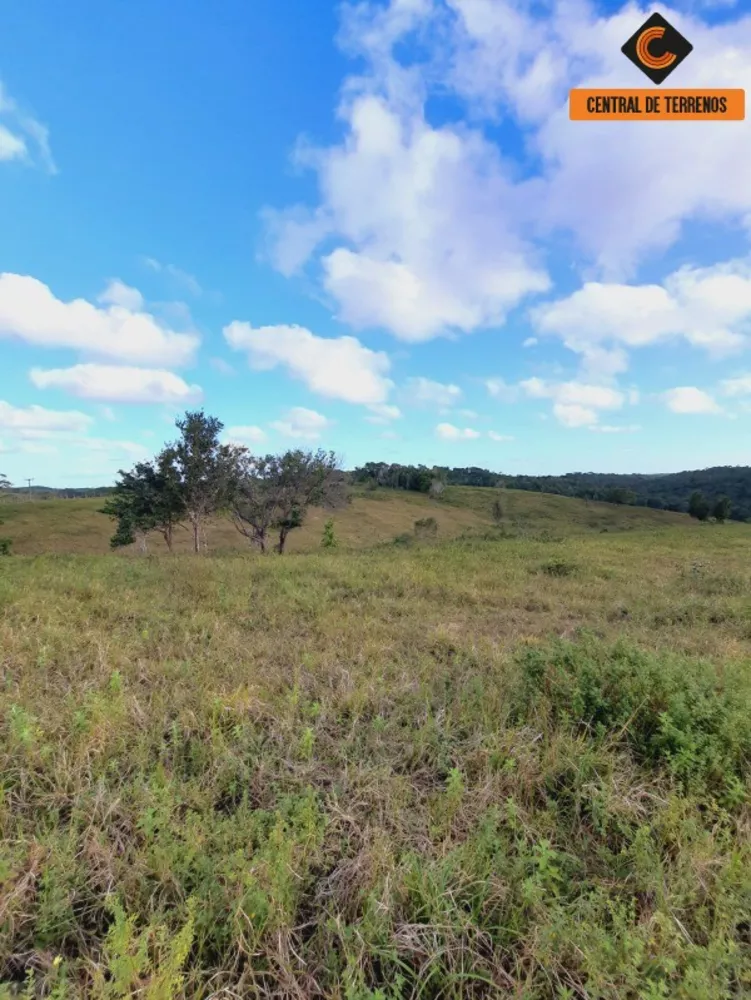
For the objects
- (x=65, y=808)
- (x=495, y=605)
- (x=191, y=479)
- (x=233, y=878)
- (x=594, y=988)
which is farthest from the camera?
(x=191, y=479)

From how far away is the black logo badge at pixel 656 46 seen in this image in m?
7.86

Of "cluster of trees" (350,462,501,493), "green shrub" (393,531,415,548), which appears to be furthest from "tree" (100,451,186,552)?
"cluster of trees" (350,462,501,493)

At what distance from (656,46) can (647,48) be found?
0.17 metres

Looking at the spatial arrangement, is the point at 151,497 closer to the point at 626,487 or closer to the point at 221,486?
the point at 221,486

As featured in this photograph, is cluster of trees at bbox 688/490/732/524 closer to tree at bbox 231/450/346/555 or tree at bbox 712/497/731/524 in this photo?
tree at bbox 712/497/731/524

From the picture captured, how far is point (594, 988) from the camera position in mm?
2057

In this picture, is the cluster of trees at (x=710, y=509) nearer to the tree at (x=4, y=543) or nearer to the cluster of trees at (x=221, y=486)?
the cluster of trees at (x=221, y=486)

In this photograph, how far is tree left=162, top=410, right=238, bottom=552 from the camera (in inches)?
1248

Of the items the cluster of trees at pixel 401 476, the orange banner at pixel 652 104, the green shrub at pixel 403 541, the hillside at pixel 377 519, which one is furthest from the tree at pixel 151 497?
the cluster of trees at pixel 401 476

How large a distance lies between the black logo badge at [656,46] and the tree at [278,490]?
2779cm

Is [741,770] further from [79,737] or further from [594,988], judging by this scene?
[79,737]

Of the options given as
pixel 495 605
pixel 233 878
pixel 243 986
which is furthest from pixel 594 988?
pixel 495 605

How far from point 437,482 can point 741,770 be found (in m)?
93.5

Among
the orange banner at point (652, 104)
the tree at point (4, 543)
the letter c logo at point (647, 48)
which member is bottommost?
the tree at point (4, 543)
